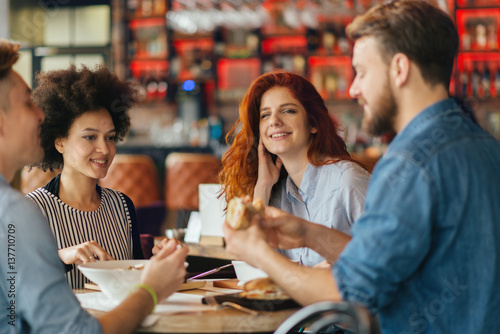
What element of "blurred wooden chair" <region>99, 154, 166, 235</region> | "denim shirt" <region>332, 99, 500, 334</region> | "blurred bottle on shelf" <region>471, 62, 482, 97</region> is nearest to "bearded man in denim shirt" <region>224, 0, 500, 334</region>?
"denim shirt" <region>332, 99, 500, 334</region>

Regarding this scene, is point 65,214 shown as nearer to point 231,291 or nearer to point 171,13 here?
point 231,291

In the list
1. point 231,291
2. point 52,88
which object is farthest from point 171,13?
point 231,291

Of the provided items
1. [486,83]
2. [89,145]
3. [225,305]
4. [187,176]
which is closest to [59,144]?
[89,145]

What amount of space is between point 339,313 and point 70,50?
7.12 metres

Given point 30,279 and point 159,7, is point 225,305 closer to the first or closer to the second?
point 30,279

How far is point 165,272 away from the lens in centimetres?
148

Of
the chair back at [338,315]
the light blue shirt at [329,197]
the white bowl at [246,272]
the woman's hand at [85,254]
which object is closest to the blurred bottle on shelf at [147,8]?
the light blue shirt at [329,197]

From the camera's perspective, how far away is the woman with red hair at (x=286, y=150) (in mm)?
2340

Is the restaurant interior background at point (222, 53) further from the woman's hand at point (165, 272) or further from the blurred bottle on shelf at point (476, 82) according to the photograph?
Result: the woman's hand at point (165, 272)

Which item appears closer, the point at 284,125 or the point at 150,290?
the point at 150,290

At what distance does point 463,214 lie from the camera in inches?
49.5

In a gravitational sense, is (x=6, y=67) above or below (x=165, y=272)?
above

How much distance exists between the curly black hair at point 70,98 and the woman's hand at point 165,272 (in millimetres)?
975

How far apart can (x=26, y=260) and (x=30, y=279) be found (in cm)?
4
